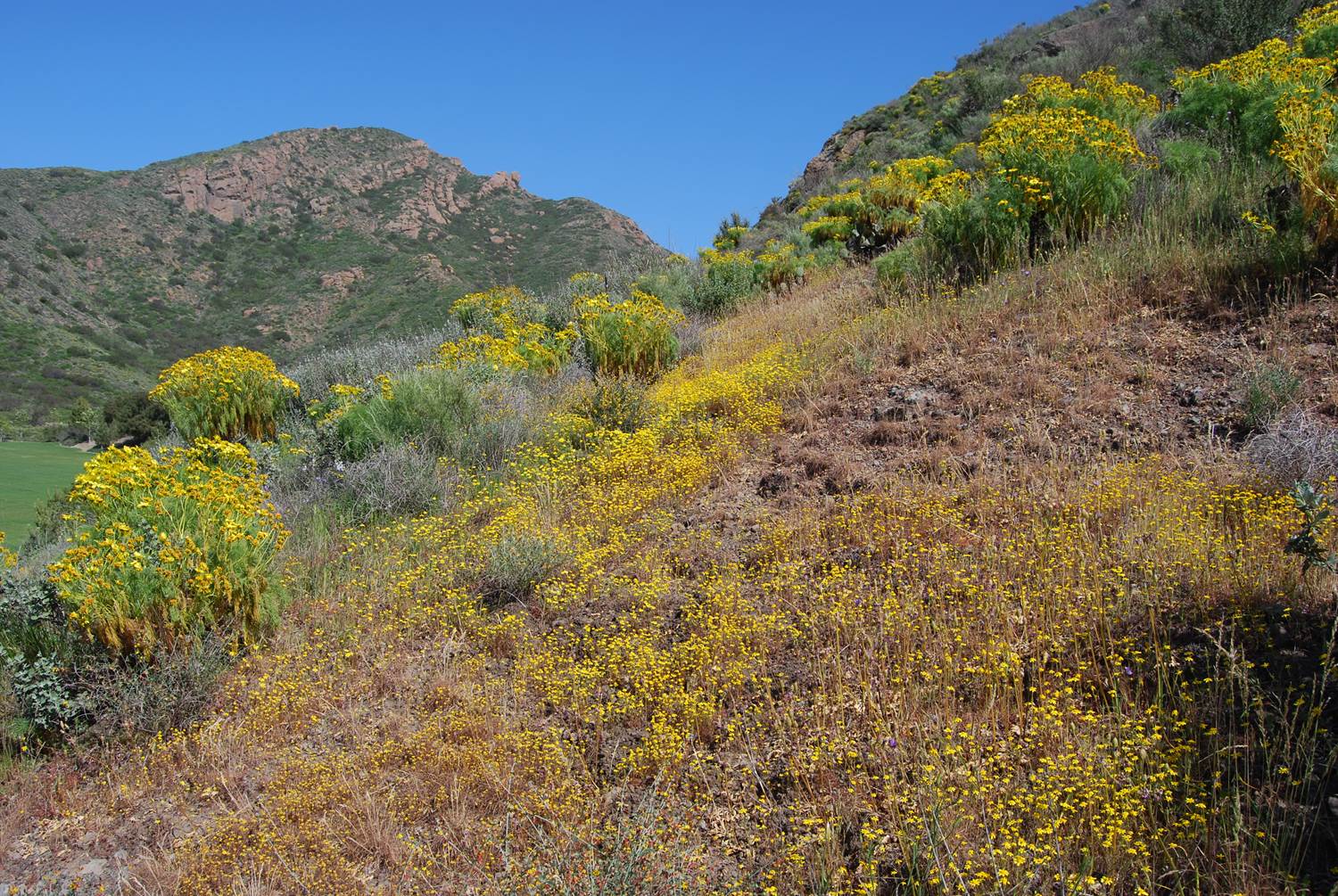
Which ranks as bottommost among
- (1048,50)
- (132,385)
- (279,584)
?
(279,584)

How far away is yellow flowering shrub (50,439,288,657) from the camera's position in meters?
3.70

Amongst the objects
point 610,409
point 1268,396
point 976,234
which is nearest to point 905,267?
point 976,234

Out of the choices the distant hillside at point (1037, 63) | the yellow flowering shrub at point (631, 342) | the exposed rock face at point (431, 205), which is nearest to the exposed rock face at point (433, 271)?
the exposed rock face at point (431, 205)

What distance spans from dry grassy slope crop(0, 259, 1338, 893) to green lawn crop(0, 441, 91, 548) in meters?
3.98

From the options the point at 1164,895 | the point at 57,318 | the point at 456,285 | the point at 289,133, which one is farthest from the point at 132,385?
the point at 289,133

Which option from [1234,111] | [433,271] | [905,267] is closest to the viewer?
[1234,111]

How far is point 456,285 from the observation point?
1681 inches

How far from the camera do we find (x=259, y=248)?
48906 millimetres

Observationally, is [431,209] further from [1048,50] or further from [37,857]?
[37,857]

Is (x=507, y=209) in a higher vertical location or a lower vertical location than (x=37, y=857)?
higher

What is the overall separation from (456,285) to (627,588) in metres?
41.7

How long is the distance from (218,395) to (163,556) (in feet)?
15.2

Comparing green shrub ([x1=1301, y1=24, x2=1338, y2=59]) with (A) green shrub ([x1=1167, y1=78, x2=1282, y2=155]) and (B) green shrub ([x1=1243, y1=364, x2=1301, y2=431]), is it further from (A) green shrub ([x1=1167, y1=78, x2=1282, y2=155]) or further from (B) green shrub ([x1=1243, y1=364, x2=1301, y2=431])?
(B) green shrub ([x1=1243, y1=364, x2=1301, y2=431])

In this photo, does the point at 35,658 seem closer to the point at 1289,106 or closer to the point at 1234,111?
the point at 1289,106
